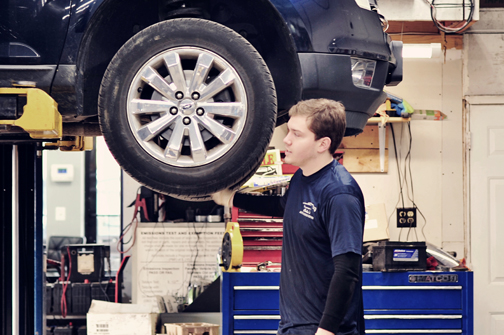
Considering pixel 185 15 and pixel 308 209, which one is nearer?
pixel 308 209

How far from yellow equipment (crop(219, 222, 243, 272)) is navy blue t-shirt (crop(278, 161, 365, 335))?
62.0 inches

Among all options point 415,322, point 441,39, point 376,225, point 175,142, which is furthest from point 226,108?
point 441,39

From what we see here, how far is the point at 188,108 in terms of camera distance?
2018mm

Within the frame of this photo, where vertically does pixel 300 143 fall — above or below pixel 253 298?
above

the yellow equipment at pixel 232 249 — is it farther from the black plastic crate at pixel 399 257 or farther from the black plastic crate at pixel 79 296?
the black plastic crate at pixel 79 296

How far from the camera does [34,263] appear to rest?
3.03 metres

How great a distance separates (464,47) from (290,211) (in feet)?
13.7

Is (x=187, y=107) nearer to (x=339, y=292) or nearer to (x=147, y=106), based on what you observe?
(x=147, y=106)

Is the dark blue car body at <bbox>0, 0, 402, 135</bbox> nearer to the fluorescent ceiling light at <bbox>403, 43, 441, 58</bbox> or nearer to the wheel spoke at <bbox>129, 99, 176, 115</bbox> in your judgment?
the wheel spoke at <bbox>129, 99, 176, 115</bbox>

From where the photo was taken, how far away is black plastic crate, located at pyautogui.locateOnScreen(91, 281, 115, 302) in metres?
5.68

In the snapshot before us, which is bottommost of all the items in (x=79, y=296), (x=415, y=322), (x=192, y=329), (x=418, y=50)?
(x=79, y=296)

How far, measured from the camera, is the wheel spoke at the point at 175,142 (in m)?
2.01

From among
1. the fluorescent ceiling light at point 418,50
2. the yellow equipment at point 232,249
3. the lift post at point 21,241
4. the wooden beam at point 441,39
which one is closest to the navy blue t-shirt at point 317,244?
the yellow equipment at point 232,249

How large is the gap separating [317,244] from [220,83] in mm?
649
